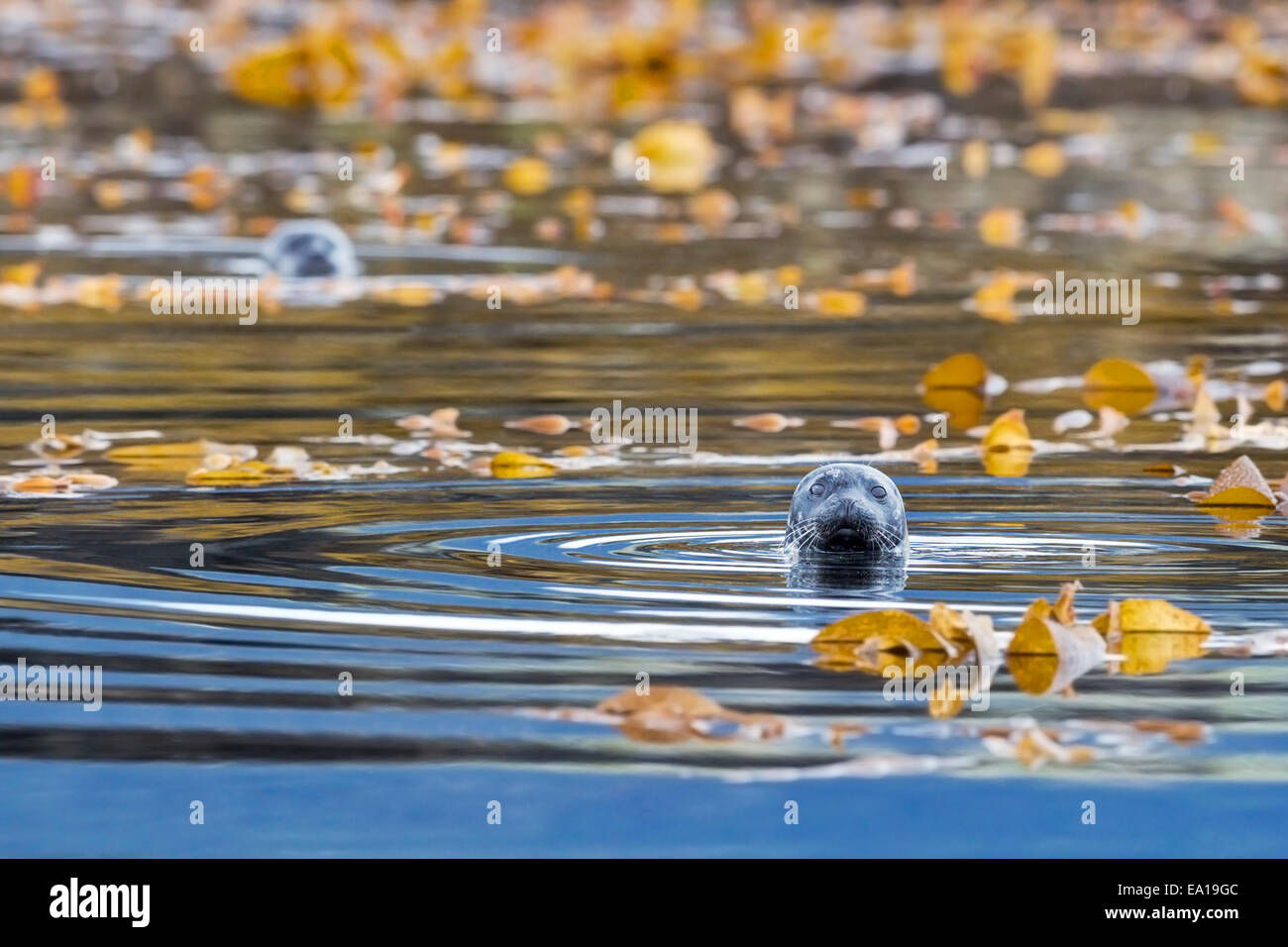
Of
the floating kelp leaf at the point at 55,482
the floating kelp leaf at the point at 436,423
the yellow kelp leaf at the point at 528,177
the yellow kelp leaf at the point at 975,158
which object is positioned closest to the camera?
the floating kelp leaf at the point at 55,482

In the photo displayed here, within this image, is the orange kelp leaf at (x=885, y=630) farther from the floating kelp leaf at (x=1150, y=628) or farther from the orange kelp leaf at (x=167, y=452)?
the orange kelp leaf at (x=167, y=452)

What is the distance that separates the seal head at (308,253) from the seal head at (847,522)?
6.82 m

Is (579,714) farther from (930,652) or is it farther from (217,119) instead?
(217,119)

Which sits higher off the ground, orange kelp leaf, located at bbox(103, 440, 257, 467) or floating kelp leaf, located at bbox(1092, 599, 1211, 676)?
orange kelp leaf, located at bbox(103, 440, 257, 467)

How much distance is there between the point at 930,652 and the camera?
6238mm

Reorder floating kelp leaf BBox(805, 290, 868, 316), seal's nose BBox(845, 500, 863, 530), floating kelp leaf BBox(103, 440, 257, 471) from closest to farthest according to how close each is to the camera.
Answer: seal's nose BBox(845, 500, 863, 530) → floating kelp leaf BBox(103, 440, 257, 471) → floating kelp leaf BBox(805, 290, 868, 316)

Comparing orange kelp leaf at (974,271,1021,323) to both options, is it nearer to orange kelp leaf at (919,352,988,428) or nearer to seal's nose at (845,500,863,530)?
orange kelp leaf at (919,352,988,428)

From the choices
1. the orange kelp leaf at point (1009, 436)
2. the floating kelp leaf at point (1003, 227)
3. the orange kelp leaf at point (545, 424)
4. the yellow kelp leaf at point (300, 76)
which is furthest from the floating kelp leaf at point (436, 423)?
the yellow kelp leaf at point (300, 76)

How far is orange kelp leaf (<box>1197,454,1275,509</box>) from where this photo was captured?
8.27 m

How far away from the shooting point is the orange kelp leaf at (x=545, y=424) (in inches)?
A: 384

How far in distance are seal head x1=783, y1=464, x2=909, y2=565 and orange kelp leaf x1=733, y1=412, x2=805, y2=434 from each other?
2213mm

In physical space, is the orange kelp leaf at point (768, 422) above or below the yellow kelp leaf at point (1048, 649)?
above

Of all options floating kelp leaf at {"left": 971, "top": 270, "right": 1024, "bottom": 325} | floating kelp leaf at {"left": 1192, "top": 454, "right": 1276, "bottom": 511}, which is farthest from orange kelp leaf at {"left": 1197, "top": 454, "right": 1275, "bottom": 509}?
floating kelp leaf at {"left": 971, "top": 270, "right": 1024, "bottom": 325}

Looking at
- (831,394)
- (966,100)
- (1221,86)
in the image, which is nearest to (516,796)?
(831,394)
